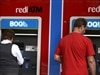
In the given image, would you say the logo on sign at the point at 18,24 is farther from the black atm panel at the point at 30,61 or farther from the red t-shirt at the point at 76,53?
the red t-shirt at the point at 76,53

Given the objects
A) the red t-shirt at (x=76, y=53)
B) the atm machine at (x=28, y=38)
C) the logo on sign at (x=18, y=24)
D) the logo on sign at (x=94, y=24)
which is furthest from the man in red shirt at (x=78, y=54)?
the logo on sign at (x=18, y=24)

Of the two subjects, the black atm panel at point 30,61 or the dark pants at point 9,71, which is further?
the black atm panel at point 30,61

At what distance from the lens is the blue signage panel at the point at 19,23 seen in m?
5.64

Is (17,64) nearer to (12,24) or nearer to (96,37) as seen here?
(12,24)

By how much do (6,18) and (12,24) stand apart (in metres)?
0.15

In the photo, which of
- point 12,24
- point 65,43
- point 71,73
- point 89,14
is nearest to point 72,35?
point 65,43

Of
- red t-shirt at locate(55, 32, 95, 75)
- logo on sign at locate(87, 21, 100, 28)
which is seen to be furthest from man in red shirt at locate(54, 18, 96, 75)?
logo on sign at locate(87, 21, 100, 28)

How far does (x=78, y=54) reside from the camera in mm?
4688

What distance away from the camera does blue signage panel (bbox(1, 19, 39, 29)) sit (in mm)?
5636

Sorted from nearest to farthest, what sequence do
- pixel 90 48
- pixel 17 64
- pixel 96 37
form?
pixel 90 48, pixel 17 64, pixel 96 37

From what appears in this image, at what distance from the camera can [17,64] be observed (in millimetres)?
5062

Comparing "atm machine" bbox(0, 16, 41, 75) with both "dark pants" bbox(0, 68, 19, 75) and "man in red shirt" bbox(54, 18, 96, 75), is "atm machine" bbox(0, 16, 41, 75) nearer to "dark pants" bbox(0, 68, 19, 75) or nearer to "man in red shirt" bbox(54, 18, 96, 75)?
"dark pants" bbox(0, 68, 19, 75)

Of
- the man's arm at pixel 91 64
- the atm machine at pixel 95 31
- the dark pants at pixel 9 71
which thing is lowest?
the dark pants at pixel 9 71

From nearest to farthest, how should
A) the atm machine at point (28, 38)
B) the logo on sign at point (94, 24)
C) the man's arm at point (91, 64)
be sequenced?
the man's arm at point (91, 64)
the logo on sign at point (94, 24)
the atm machine at point (28, 38)
